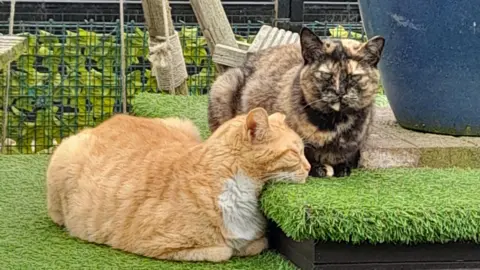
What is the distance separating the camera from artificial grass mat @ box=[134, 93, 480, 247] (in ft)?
9.55

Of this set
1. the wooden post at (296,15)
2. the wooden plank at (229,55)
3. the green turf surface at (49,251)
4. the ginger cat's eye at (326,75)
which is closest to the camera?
the green turf surface at (49,251)

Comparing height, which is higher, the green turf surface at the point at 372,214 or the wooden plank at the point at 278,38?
the wooden plank at the point at 278,38

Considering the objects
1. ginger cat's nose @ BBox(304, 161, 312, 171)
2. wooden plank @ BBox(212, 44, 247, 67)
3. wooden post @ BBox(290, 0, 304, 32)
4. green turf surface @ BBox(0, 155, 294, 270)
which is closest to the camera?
green turf surface @ BBox(0, 155, 294, 270)

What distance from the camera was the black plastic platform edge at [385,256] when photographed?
9.78ft

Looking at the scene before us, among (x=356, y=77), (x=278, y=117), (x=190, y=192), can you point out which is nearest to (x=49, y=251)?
(x=190, y=192)

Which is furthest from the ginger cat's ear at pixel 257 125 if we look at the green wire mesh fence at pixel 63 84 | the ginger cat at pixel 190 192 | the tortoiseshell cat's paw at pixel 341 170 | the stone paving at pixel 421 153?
the green wire mesh fence at pixel 63 84

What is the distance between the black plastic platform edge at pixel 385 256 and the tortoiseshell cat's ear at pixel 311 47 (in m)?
0.75

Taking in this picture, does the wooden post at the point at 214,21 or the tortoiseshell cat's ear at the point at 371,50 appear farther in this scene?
the wooden post at the point at 214,21

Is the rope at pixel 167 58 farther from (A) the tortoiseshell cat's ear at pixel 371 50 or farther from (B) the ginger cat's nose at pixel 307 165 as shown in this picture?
(B) the ginger cat's nose at pixel 307 165

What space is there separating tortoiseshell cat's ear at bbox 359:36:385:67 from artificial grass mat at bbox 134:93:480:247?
0.47m

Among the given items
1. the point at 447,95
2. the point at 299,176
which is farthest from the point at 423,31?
the point at 299,176

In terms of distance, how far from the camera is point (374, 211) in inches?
116

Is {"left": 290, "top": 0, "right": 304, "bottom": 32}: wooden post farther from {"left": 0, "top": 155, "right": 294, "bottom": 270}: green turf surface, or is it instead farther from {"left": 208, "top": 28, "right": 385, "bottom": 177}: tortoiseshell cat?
{"left": 0, "top": 155, "right": 294, "bottom": 270}: green turf surface

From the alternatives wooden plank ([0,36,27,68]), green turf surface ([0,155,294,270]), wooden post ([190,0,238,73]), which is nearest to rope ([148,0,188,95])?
wooden post ([190,0,238,73])
